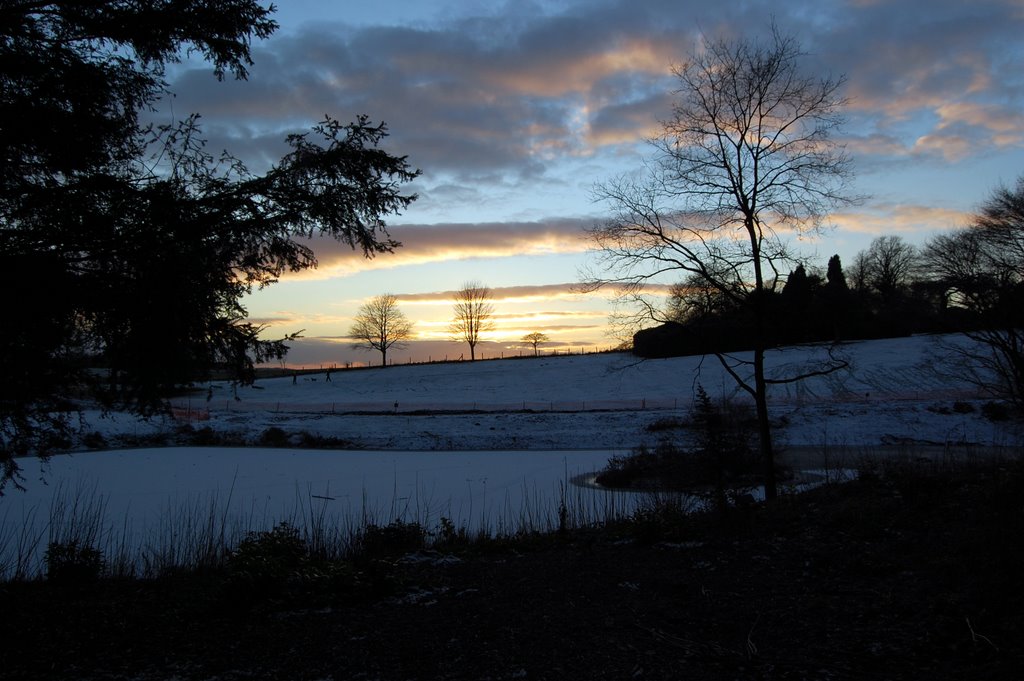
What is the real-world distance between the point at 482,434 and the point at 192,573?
1015 inches

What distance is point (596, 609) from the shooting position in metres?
5.61

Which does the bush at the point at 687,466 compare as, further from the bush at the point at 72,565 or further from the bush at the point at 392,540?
the bush at the point at 72,565

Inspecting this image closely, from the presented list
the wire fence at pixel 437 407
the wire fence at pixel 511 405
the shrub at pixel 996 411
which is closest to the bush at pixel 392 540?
the wire fence at pixel 511 405

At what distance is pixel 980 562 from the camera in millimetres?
5676

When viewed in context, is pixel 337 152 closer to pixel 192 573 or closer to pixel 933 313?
pixel 192 573

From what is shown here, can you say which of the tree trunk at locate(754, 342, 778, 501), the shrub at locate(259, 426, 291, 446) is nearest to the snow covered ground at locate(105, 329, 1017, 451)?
the shrub at locate(259, 426, 291, 446)

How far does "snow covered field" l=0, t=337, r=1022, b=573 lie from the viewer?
14.5 meters

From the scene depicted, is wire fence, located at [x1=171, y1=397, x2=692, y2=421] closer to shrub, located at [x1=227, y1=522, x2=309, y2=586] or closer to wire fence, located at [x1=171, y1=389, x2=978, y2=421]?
wire fence, located at [x1=171, y1=389, x2=978, y2=421]

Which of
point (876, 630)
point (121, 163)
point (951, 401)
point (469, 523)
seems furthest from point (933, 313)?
point (121, 163)

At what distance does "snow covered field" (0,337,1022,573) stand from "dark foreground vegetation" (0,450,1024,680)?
1893 millimetres

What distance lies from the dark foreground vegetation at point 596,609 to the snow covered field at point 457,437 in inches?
74.5

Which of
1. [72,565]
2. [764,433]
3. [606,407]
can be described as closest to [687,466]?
[764,433]

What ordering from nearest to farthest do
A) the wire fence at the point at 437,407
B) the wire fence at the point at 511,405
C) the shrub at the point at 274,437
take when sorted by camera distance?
the shrub at the point at 274,437, the wire fence at the point at 511,405, the wire fence at the point at 437,407

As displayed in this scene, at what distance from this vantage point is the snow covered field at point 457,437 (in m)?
14.5
